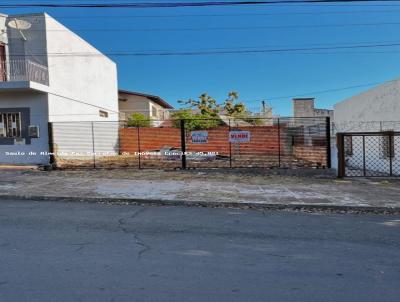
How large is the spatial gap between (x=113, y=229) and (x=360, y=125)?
16.3m

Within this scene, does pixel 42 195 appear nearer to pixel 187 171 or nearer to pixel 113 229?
pixel 113 229

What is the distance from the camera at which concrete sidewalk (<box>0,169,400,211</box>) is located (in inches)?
366

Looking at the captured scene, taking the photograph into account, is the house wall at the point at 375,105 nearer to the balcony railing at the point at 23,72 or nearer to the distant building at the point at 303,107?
the distant building at the point at 303,107

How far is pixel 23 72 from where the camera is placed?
18.0 m

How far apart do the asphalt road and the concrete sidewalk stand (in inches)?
55.7

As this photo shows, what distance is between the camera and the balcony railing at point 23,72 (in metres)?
17.7

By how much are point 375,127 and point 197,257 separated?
15.2 metres

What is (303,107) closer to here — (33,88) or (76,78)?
(76,78)

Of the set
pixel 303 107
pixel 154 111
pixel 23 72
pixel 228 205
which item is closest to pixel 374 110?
pixel 228 205

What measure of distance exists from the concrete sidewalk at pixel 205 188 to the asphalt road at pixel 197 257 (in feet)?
4.64

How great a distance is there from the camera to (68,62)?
20.4 meters

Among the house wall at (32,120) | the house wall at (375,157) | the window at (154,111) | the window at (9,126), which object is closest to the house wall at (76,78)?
the house wall at (32,120)

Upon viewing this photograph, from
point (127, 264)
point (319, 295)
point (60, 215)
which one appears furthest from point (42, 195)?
point (319, 295)

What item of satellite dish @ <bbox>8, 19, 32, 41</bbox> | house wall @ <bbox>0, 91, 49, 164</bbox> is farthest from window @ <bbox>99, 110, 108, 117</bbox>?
satellite dish @ <bbox>8, 19, 32, 41</bbox>
